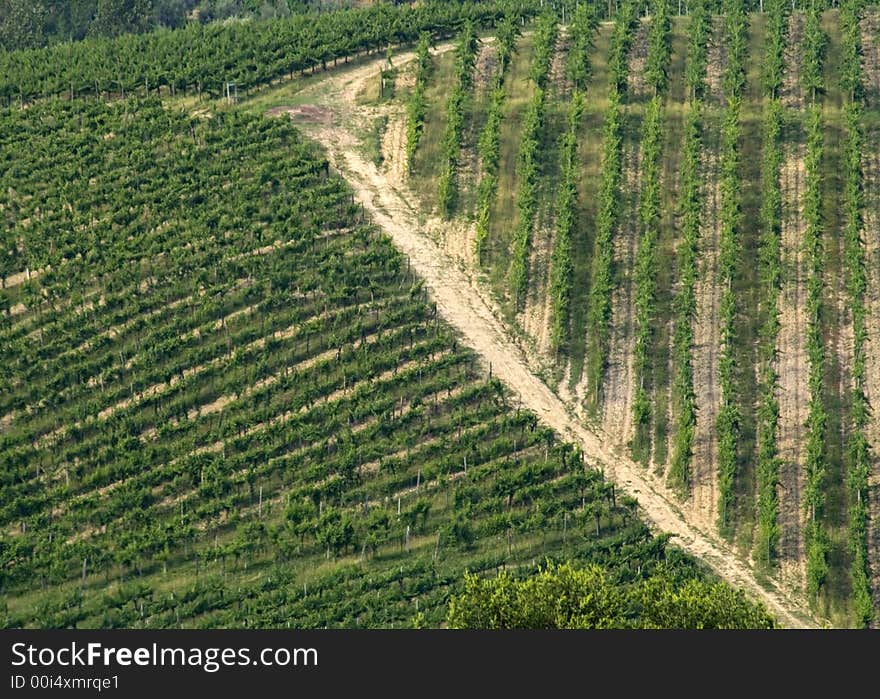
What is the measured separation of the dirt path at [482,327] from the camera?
88750mm

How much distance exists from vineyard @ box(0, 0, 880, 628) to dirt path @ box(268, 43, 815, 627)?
242 mm

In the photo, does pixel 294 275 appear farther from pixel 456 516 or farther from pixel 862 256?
pixel 862 256

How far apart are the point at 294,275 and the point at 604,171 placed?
821 inches

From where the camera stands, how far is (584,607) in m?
72.8

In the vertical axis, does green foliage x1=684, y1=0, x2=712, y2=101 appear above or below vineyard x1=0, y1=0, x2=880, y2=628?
above

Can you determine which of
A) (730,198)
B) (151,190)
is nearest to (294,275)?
(151,190)

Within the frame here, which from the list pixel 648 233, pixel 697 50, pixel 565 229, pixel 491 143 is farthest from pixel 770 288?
pixel 697 50

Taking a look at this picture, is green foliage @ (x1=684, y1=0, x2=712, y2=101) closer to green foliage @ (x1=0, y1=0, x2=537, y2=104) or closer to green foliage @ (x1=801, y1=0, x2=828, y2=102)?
green foliage @ (x1=801, y1=0, x2=828, y2=102)

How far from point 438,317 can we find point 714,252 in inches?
668

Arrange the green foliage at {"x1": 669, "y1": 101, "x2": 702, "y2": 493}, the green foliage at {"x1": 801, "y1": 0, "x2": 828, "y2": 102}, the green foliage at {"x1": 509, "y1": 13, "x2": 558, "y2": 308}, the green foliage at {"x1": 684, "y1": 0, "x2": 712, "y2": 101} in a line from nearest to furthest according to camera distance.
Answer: the green foliage at {"x1": 669, "y1": 101, "x2": 702, "y2": 493}
the green foliage at {"x1": 509, "y1": 13, "x2": 558, "y2": 308}
the green foliage at {"x1": 801, "y1": 0, "x2": 828, "y2": 102}
the green foliage at {"x1": 684, "y1": 0, "x2": 712, "y2": 101}

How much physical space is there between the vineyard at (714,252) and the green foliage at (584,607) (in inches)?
562

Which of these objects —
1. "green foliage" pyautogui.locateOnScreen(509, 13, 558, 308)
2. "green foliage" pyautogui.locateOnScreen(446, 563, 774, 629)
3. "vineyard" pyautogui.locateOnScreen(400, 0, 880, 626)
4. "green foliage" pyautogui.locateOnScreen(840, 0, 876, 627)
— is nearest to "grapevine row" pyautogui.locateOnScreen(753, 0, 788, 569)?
"vineyard" pyautogui.locateOnScreen(400, 0, 880, 626)

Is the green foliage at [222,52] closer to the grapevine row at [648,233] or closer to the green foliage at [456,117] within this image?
the green foliage at [456,117]

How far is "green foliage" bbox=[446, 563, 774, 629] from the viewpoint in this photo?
72.3 m
